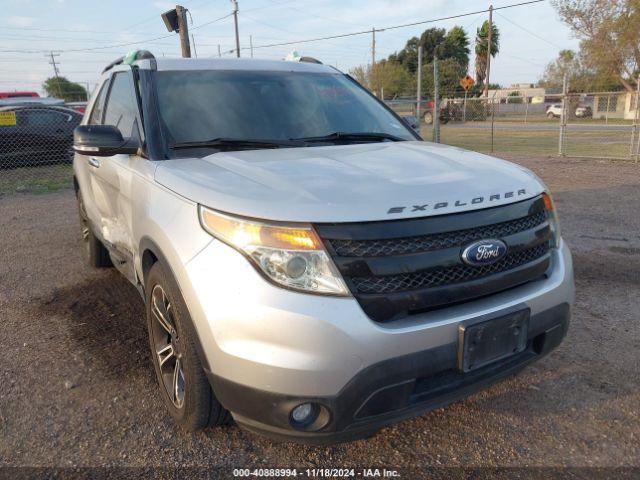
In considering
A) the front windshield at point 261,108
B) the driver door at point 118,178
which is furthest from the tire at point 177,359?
the front windshield at point 261,108

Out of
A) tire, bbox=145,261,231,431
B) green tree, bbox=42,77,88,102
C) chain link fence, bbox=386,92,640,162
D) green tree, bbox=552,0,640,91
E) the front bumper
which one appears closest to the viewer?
the front bumper

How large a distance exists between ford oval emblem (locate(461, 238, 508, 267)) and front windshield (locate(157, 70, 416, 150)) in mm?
1423

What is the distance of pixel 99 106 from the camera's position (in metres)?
4.39

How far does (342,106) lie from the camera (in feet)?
11.9

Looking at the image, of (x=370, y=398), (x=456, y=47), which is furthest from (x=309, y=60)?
(x=456, y=47)

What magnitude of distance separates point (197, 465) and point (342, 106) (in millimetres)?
2396

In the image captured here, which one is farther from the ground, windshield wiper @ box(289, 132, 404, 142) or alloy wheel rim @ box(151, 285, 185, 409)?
windshield wiper @ box(289, 132, 404, 142)

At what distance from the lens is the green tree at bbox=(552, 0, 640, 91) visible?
34406mm

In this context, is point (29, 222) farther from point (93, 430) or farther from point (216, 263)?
point (216, 263)

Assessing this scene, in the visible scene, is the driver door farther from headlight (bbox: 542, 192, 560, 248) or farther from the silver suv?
headlight (bbox: 542, 192, 560, 248)

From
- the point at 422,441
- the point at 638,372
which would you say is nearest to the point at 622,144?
the point at 638,372

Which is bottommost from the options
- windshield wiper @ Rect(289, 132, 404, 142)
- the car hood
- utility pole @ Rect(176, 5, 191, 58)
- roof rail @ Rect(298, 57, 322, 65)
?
the car hood

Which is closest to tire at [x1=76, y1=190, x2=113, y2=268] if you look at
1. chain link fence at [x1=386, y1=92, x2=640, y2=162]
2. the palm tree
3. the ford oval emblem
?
chain link fence at [x1=386, y1=92, x2=640, y2=162]

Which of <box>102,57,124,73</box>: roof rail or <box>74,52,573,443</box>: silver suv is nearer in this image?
<box>74,52,573,443</box>: silver suv
